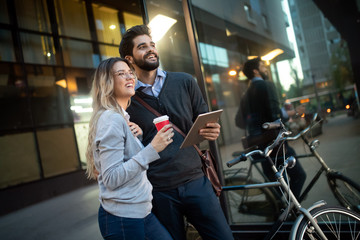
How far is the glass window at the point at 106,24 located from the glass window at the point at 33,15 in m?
1.94

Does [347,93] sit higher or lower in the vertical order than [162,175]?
higher

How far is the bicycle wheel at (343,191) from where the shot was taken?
253cm

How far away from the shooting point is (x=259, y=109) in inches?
128

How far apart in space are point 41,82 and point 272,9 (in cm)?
862

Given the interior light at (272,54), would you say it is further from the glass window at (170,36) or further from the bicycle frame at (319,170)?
the bicycle frame at (319,170)

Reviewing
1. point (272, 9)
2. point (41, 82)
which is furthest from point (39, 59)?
point (272, 9)

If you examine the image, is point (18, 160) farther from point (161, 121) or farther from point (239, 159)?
point (161, 121)

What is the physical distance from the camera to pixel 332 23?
2.97m

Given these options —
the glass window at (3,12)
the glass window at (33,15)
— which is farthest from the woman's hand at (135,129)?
the glass window at (33,15)

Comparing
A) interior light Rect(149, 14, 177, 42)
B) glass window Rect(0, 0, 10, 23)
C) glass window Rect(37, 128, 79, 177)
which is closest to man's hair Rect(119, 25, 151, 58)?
interior light Rect(149, 14, 177, 42)

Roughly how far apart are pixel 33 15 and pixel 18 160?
4.89 metres

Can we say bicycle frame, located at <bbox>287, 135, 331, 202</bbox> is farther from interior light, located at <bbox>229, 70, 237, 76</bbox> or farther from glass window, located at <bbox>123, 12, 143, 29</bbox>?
glass window, located at <bbox>123, 12, 143, 29</bbox>

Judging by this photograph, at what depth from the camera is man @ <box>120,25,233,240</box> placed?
Result: 1.86 m

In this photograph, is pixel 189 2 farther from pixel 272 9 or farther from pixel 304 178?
pixel 304 178
